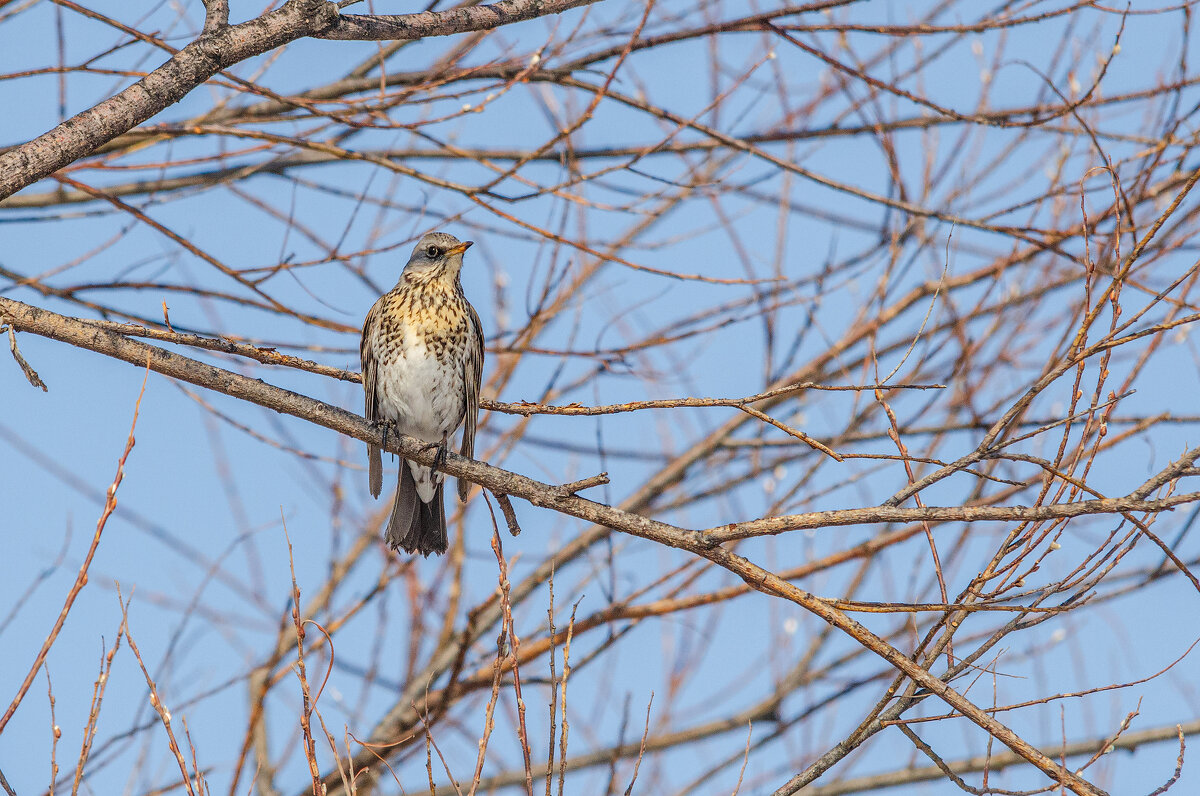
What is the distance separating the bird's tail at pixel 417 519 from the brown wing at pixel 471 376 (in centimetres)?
27

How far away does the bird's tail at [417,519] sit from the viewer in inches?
221

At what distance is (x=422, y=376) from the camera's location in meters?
5.73

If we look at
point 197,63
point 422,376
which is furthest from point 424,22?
point 422,376

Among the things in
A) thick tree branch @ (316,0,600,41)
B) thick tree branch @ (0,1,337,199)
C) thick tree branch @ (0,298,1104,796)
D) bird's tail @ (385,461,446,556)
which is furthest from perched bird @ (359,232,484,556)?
thick tree branch @ (0,1,337,199)

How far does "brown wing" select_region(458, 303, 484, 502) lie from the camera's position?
18.9ft

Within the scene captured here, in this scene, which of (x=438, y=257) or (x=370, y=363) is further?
(x=438, y=257)

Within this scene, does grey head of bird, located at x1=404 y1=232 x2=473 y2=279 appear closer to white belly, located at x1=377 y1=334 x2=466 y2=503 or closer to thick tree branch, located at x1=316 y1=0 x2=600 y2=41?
white belly, located at x1=377 y1=334 x2=466 y2=503

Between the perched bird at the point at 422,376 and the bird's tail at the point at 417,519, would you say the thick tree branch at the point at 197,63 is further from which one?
the bird's tail at the point at 417,519

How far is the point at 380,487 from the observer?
5246 millimetres

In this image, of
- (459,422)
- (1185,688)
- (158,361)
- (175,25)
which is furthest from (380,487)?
(1185,688)

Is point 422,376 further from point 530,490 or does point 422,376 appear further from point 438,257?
point 530,490

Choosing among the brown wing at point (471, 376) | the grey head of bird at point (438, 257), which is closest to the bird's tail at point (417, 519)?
the brown wing at point (471, 376)

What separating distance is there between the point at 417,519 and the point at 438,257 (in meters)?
1.43

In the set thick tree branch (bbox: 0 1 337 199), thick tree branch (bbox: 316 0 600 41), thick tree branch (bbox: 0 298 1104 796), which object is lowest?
thick tree branch (bbox: 0 298 1104 796)
